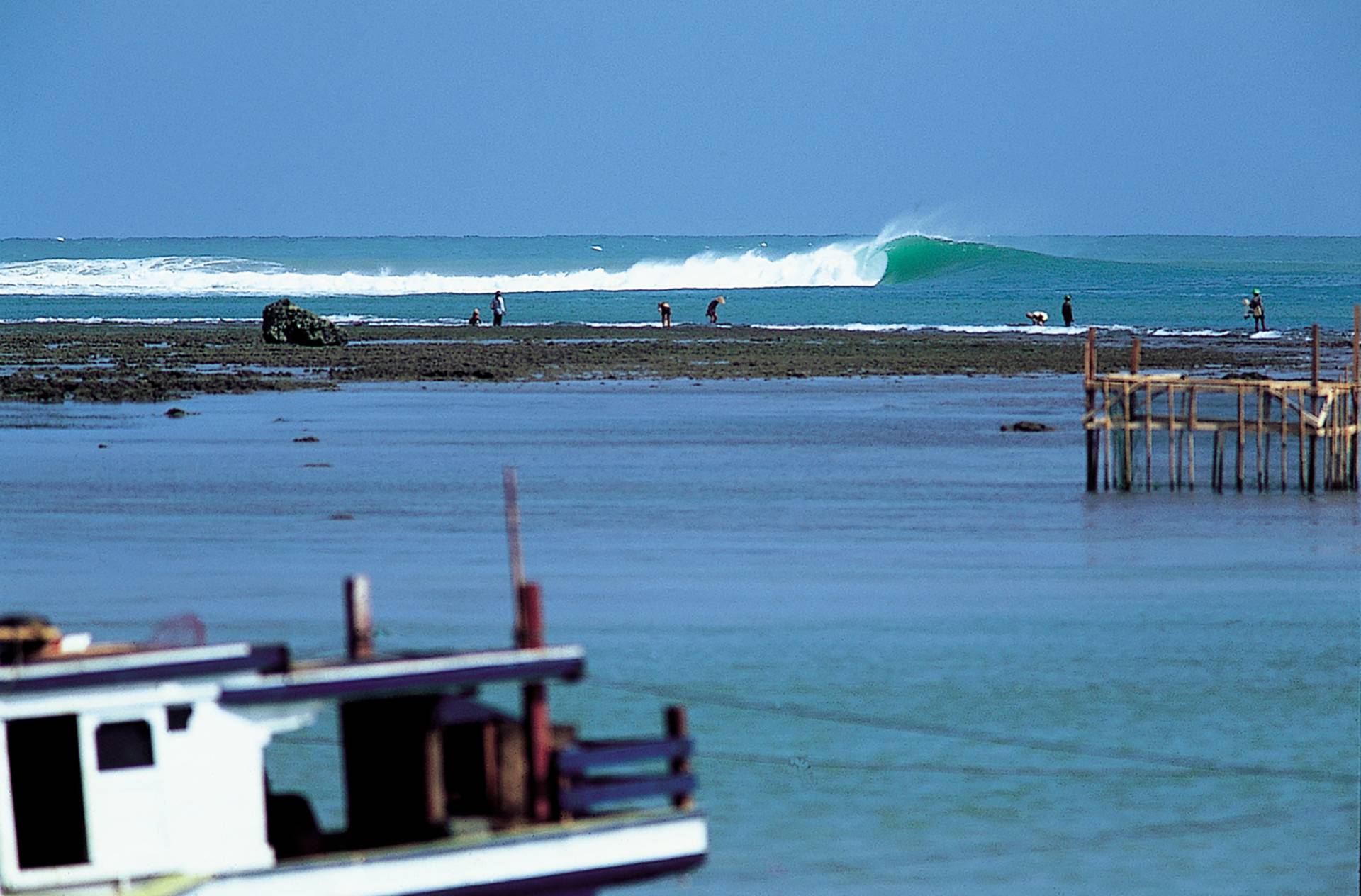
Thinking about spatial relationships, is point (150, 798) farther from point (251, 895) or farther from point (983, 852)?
point (983, 852)

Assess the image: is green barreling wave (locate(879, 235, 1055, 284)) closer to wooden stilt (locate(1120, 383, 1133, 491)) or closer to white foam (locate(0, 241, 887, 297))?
white foam (locate(0, 241, 887, 297))

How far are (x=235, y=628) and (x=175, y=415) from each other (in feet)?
56.3

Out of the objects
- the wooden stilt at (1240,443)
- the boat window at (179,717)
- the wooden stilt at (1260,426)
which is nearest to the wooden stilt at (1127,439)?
the wooden stilt at (1240,443)

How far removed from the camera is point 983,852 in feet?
35.3

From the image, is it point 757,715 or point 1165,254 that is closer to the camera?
point 757,715

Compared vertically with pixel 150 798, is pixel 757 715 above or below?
below

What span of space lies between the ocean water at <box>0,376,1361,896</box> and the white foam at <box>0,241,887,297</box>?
79.9 meters

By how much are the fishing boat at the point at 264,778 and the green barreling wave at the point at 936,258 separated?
331 feet

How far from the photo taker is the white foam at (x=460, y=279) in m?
109

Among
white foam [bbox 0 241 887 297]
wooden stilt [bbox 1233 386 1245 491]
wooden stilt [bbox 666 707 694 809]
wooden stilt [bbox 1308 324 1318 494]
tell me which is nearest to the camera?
wooden stilt [bbox 666 707 694 809]

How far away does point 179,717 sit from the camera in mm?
7914

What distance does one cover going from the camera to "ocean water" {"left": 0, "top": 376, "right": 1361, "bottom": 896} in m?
11.2

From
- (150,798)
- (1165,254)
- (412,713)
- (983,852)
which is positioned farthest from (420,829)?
(1165,254)

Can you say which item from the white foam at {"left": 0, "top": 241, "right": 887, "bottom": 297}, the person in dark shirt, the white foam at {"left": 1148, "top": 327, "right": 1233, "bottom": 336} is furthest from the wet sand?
the white foam at {"left": 0, "top": 241, "right": 887, "bottom": 297}
